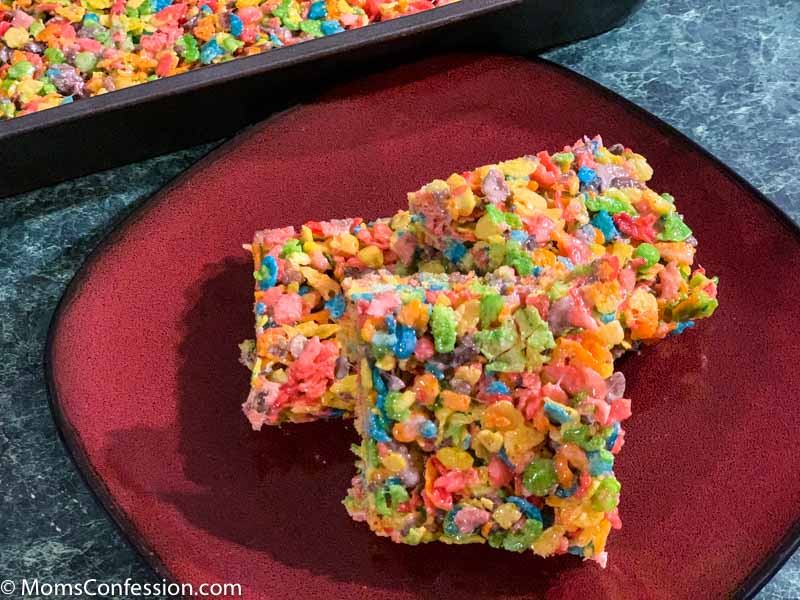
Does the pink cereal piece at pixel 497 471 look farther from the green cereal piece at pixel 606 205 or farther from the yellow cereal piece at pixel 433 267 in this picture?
the green cereal piece at pixel 606 205

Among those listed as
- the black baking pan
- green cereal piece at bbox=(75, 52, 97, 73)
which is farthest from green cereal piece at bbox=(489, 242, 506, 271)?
green cereal piece at bbox=(75, 52, 97, 73)

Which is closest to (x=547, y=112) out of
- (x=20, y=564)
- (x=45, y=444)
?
(x=45, y=444)

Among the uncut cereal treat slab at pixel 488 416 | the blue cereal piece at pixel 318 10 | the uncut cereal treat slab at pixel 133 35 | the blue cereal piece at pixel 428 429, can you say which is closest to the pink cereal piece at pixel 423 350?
the uncut cereal treat slab at pixel 488 416

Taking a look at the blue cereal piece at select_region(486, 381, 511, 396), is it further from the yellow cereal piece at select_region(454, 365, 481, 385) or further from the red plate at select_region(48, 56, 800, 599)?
the red plate at select_region(48, 56, 800, 599)

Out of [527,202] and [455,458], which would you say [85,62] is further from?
[455,458]

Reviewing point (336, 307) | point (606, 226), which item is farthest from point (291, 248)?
→ point (606, 226)

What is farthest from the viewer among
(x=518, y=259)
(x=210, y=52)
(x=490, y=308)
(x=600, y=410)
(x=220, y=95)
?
(x=210, y=52)

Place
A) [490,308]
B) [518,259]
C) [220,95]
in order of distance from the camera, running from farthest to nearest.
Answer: [220,95] → [518,259] → [490,308]
